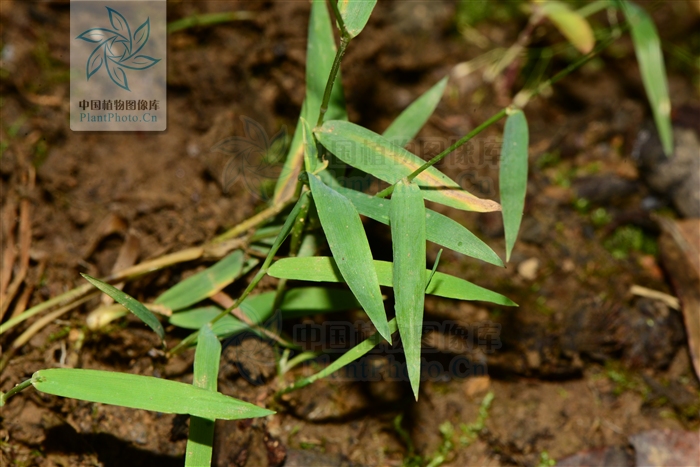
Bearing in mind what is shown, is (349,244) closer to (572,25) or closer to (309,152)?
(309,152)

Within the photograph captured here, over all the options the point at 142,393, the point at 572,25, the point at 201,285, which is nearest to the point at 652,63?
the point at 572,25

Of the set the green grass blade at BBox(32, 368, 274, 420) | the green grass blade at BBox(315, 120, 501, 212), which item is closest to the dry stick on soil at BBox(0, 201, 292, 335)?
the green grass blade at BBox(315, 120, 501, 212)

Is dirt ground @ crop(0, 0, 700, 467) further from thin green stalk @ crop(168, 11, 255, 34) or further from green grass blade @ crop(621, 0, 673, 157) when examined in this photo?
green grass blade @ crop(621, 0, 673, 157)

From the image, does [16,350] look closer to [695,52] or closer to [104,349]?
[104,349]

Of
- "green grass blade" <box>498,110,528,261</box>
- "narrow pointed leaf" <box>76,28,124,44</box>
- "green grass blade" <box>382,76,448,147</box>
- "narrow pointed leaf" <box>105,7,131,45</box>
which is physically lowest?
"green grass blade" <box>498,110,528,261</box>

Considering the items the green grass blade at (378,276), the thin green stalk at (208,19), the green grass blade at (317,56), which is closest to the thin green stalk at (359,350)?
the green grass blade at (378,276)
